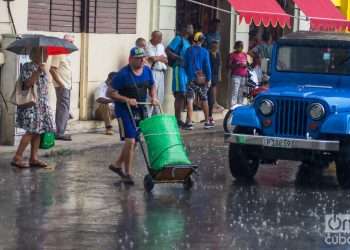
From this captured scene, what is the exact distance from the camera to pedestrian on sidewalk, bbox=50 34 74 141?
1744cm

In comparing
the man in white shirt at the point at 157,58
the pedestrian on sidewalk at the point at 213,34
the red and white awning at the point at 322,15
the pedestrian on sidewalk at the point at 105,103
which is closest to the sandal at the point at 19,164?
the pedestrian on sidewalk at the point at 105,103

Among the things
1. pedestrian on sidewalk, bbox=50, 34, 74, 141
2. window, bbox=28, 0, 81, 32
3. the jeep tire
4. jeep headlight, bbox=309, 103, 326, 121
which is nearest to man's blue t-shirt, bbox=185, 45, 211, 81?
window, bbox=28, 0, 81, 32

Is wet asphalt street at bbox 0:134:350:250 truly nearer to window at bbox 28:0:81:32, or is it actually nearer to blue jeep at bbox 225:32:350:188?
blue jeep at bbox 225:32:350:188

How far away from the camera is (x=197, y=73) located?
68.1 feet

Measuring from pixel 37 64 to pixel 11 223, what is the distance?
392 cm

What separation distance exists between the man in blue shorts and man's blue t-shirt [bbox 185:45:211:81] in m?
7.41

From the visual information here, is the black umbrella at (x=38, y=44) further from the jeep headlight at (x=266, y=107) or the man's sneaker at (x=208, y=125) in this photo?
the man's sneaker at (x=208, y=125)

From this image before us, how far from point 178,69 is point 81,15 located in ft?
8.26

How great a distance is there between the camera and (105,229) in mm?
10234

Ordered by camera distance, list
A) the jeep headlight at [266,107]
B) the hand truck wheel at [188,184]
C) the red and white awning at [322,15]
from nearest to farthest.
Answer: the hand truck wheel at [188,184]
the jeep headlight at [266,107]
the red and white awning at [322,15]

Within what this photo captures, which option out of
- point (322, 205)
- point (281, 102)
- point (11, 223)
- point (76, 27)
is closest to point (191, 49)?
point (76, 27)

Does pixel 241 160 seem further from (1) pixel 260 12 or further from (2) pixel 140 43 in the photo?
(1) pixel 260 12

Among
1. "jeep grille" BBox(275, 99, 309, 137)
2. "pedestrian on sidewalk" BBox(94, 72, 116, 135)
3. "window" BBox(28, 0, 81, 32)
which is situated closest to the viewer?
"jeep grille" BBox(275, 99, 309, 137)

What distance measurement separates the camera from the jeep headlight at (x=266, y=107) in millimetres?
13867
